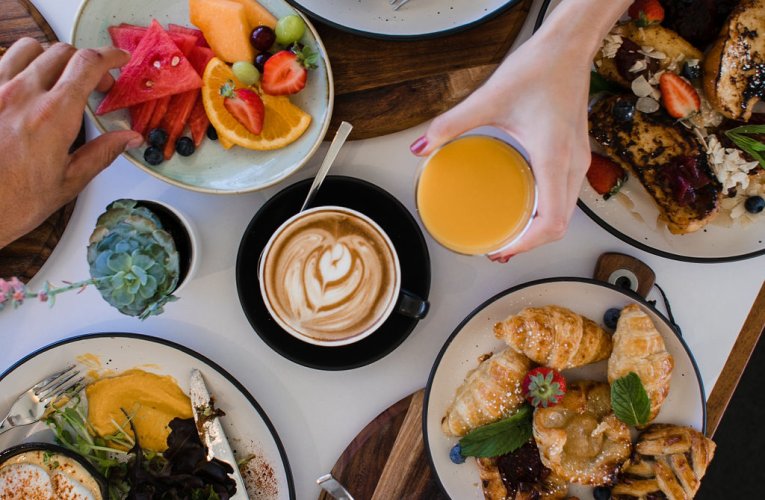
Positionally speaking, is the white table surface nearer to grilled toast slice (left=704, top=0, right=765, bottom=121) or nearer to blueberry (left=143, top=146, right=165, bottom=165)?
blueberry (left=143, top=146, right=165, bottom=165)

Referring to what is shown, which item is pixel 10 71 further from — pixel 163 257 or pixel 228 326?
pixel 228 326

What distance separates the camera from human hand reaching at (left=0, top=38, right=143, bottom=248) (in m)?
1.34

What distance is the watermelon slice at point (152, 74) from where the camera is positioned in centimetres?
145

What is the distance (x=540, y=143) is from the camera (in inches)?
50.6

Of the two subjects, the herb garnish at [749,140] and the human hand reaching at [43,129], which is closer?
the human hand reaching at [43,129]

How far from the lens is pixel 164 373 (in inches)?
62.0

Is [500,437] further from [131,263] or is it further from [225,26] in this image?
[225,26]

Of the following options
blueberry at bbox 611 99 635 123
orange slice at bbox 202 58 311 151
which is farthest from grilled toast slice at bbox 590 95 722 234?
orange slice at bbox 202 58 311 151

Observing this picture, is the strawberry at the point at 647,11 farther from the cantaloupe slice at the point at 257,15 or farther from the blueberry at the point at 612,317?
the cantaloupe slice at the point at 257,15

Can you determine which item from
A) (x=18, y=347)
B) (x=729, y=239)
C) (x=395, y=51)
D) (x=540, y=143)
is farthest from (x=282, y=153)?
(x=729, y=239)

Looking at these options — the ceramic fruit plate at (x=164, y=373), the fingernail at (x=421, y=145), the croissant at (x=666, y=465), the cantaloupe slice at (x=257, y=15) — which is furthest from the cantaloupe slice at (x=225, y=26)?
the croissant at (x=666, y=465)

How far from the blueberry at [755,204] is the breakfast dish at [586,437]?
53 centimetres

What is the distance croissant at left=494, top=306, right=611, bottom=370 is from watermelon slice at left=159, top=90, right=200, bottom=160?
0.85 m

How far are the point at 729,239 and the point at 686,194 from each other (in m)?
0.18
